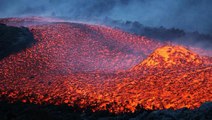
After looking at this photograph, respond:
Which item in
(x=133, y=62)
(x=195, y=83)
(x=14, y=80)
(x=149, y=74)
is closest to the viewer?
(x=195, y=83)

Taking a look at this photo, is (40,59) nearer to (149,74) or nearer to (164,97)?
(149,74)

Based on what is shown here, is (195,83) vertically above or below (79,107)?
above

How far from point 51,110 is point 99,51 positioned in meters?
11.4

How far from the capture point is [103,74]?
653 inches

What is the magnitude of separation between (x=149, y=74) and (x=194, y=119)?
7806mm

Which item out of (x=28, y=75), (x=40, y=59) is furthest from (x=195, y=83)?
(x=40, y=59)

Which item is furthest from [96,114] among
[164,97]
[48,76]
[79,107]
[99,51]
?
[99,51]

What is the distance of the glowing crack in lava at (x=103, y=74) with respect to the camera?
12.2 meters

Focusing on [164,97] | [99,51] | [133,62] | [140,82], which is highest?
[99,51]

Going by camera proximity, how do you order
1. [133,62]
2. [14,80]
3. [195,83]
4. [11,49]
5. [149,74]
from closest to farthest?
[195,83]
[149,74]
[14,80]
[133,62]
[11,49]

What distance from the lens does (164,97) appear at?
1203 centimetres

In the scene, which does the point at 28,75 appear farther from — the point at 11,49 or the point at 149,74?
the point at 149,74

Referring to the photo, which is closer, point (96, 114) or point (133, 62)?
point (96, 114)

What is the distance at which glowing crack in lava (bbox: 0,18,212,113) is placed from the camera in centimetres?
1219
